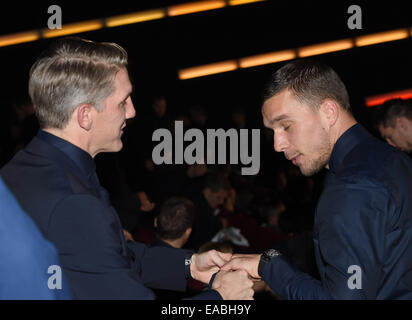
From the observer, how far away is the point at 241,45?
7.71m

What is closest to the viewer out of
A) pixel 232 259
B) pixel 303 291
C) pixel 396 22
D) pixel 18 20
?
pixel 303 291

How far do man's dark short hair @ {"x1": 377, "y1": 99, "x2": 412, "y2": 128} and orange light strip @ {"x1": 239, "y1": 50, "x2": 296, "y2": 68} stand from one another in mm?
4006

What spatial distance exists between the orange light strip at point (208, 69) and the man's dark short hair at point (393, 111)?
4.11 meters

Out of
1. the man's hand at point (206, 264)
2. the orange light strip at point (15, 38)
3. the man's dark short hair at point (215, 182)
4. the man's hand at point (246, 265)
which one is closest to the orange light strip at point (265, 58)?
the orange light strip at point (15, 38)

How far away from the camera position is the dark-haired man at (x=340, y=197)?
1684 mm

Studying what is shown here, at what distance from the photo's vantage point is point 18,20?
6.65 meters

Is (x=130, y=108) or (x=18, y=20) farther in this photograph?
(x=18, y=20)

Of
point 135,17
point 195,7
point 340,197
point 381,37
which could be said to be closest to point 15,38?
point 135,17

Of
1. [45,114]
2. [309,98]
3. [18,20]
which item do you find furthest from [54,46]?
[18,20]

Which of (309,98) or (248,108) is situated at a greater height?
(248,108)

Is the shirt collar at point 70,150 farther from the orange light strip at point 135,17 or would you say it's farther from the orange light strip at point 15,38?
the orange light strip at point 135,17

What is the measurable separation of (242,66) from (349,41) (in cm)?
150

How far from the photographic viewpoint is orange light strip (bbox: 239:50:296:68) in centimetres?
776
